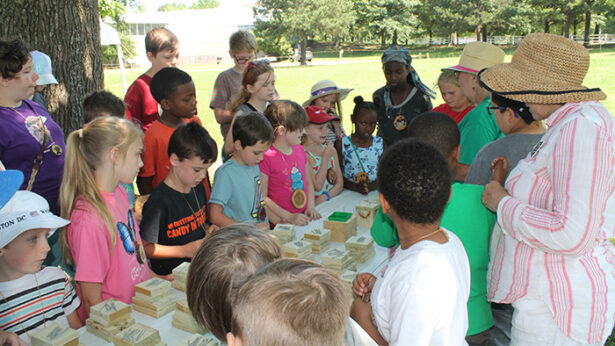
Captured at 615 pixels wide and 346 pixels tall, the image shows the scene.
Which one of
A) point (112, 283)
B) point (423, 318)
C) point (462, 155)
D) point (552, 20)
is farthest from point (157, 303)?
point (552, 20)

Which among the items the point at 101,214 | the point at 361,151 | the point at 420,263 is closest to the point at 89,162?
the point at 101,214

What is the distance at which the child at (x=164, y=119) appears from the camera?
332cm

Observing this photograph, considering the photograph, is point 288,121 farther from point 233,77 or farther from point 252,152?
point 233,77

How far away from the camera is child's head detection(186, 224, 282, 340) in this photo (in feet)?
4.16

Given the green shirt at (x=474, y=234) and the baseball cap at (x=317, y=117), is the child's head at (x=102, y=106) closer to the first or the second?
the baseball cap at (x=317, y=117)

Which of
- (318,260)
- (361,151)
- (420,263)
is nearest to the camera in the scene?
(420,263)

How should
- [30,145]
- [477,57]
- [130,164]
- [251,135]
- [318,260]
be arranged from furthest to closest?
[477,57]
[251,135]
[30,145]
[318,260]
[130,164]

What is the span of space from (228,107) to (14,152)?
6.99 feet

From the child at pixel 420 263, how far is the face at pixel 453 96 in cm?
240

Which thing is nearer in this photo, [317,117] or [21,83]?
[21,83]

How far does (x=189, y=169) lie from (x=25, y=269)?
1008 mm

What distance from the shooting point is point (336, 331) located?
3.36 ft

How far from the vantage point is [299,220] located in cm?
314

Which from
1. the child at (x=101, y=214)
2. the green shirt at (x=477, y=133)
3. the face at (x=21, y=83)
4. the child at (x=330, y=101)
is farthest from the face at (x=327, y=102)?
the face at (x=21, y=83)
